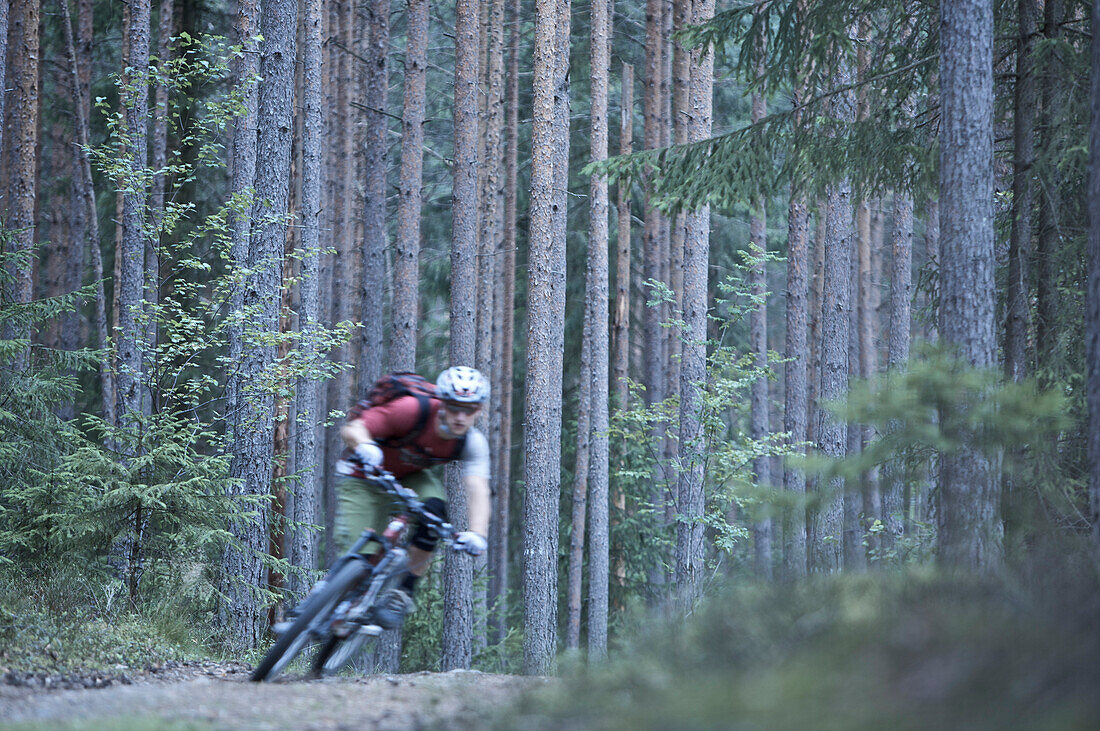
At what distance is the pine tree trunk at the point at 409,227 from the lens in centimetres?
1697

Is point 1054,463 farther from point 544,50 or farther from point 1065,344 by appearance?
point 544,50

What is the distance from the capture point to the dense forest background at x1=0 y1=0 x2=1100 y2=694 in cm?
762

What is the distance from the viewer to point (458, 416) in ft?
20.6

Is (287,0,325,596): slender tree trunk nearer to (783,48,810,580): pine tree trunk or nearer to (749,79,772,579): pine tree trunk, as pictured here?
(783,48,810,580): pine tree trunk

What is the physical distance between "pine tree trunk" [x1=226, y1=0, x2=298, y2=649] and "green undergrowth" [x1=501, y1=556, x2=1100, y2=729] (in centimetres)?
721

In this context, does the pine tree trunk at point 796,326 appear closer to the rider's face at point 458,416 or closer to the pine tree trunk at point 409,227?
the pine tree trunk at point 409,227

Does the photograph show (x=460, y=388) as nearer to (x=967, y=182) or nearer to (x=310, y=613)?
(x=310, y=613)

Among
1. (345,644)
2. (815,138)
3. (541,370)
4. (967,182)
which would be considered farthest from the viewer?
(541,370)

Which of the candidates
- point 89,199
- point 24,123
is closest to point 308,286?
point 24,123

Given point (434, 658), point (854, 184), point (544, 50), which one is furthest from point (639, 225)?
point (854, 184)

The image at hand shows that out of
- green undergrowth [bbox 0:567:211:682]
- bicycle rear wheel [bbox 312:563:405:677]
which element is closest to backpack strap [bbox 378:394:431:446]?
bicycle rear wheel [bbox 312:563:405:677]

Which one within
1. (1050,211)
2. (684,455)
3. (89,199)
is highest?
(89,199)

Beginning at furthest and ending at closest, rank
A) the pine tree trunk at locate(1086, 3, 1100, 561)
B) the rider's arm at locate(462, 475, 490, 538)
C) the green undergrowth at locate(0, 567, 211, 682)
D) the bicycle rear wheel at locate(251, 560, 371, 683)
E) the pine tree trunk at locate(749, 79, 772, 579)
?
the pine tree trunk at locate(749, 79, 772, 579) < the green undergrowth at locate(0, 567, 211, 682) < the rider's arm at locate(462, 475, 490, 538) < the bicycle rear wheel at locate(251, 560, 371, 683) < the pine tree trunk at locate(1086, 3, 1100, 561)

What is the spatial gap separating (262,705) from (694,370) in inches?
552
